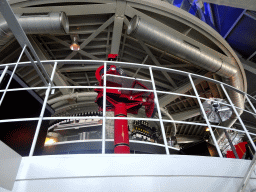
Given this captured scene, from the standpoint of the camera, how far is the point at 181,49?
5.43 m

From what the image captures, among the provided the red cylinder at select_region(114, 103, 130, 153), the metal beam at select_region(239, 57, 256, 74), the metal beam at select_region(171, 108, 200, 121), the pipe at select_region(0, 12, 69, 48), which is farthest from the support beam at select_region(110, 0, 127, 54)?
the metal beam at select_region(171, 108, 200, 121)

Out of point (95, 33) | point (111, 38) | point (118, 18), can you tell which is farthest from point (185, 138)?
point (118, 18)

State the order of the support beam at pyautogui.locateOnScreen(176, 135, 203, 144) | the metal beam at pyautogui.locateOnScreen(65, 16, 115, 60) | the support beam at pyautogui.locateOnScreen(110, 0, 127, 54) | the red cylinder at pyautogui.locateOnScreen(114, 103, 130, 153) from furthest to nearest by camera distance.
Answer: the support beam at pyautogui.locateOnScreen(176, 135, 203, 144)
the metal beam at pyautogui.locateOnScreen(65, 16, 115, 60)
the support beam at pyautogui.locateOnScreen(110, 0, 127, 54)
the red cylinder at pyautogui.locateOnScreen(114, 103, 130, 153)

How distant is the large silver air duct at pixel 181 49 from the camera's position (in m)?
4.92

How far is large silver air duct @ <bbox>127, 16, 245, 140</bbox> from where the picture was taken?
4921mm

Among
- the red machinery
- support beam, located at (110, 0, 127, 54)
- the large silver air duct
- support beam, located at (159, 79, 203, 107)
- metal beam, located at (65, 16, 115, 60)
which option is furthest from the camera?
support beam, located at (159, 79, 203, 107)

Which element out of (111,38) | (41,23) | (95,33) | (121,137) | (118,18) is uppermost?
(111,38)

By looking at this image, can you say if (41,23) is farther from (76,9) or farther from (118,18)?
(118,18)

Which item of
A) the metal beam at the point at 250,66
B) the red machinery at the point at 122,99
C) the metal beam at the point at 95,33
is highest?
the metal beam at the point at 250,66

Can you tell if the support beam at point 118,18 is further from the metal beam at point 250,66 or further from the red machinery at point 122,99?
the metal beam at point 250,66

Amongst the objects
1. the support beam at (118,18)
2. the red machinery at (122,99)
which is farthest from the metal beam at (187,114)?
the red machinery at (122,99)

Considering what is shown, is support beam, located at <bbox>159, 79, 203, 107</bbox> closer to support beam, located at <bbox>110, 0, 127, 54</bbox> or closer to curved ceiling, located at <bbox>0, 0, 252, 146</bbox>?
curved ceiling, located at <bbox>0, 0, 252, 146</bbox>

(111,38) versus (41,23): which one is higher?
(111,38)

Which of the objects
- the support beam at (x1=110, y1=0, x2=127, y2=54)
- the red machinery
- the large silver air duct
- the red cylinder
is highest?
the support beam at (x1=110, y1=0, x2=127, y2=54)
